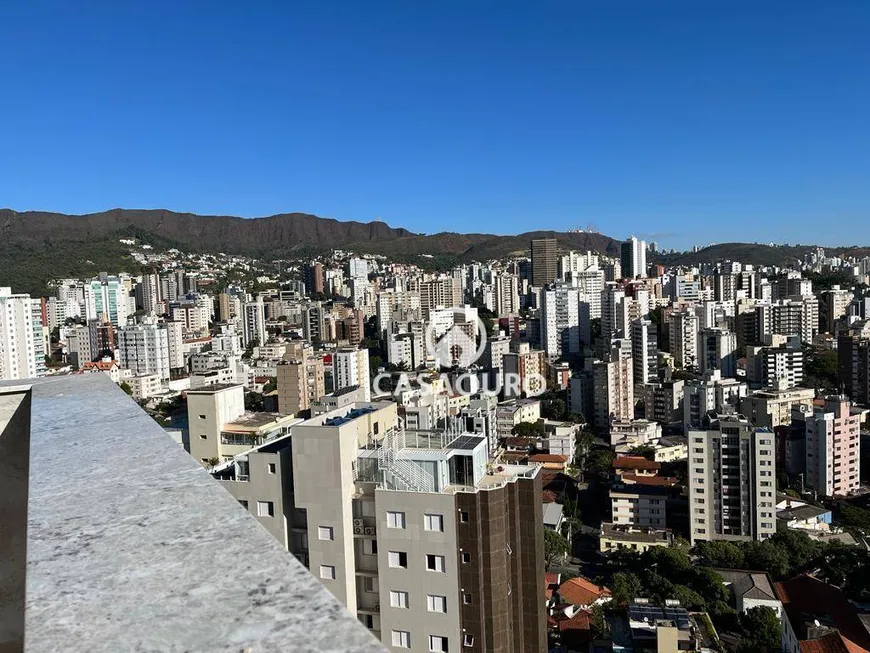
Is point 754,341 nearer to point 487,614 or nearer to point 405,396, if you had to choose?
point 405,396

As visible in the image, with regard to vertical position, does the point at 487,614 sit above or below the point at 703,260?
below

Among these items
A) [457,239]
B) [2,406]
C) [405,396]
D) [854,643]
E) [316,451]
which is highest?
[457,239]

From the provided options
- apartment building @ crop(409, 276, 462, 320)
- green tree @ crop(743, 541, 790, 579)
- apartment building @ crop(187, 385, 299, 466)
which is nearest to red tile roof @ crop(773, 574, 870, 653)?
green tree @ crop(743, 541, 790, 579)

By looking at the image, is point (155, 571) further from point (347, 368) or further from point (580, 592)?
point (347, 368)

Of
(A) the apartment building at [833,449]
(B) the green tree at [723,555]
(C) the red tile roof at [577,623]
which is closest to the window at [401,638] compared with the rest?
(C) the red tile roof at [577,623]

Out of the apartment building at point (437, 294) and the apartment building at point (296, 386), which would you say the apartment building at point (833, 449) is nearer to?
the apartment building at point (296, 386)

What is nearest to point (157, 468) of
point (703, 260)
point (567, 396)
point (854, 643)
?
point (854, 643)
